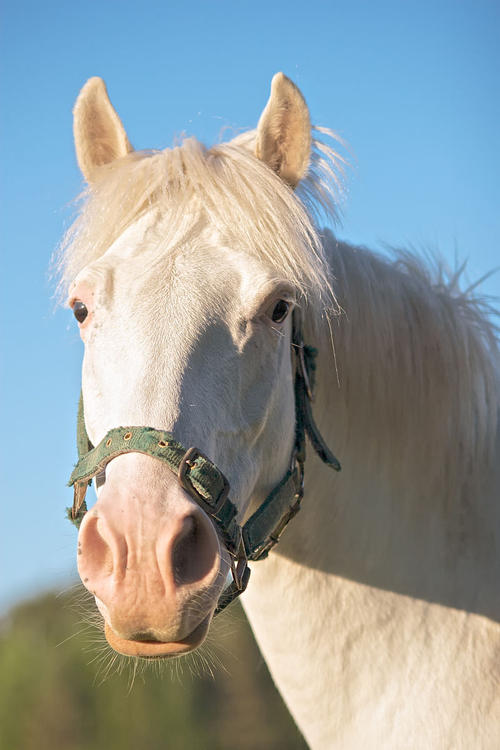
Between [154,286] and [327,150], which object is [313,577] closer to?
[154,286]

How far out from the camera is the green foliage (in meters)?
16.7

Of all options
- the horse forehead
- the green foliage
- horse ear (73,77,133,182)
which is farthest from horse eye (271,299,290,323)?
the green foliage

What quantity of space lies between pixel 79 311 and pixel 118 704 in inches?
700

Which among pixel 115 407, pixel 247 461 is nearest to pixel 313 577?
pixel 247 461

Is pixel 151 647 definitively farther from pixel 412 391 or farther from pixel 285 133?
pixel 285 133

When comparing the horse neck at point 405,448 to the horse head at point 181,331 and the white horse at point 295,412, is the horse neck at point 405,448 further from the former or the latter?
the horse head at point 181,331

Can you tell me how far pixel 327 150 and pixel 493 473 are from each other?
154 centimetres

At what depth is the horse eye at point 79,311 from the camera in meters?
2.74

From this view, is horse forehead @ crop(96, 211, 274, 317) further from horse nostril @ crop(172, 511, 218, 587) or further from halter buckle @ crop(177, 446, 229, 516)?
horse nostril @ crop(172, 511, 218, 587)

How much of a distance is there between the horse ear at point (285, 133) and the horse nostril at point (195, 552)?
1.55 m

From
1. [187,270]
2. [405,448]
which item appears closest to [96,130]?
[187,270]

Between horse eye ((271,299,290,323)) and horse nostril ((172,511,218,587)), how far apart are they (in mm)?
871

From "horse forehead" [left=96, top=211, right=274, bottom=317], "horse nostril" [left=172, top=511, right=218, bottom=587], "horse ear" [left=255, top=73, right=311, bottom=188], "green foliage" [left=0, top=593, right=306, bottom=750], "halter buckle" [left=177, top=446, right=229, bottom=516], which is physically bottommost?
"green foliage" [left=0, top=593, right=306, bottom=750]

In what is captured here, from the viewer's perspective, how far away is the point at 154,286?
8.23 ft
